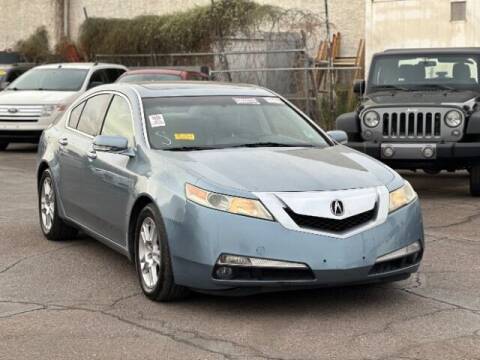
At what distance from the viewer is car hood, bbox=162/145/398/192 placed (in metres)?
5.94

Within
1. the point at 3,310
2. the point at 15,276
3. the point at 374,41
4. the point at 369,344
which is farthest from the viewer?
the point at 374,41

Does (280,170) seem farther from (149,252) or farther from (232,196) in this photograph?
(149,252)

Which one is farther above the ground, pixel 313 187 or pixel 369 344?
pixel 313 187

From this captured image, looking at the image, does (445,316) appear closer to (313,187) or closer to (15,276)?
(313,187)

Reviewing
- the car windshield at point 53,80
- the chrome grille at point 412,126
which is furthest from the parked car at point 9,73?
the chrome grille at point 412,126

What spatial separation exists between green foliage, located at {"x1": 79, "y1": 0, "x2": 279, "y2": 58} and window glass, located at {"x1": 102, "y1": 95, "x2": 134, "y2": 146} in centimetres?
2008

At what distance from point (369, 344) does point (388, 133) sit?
6.32 metres

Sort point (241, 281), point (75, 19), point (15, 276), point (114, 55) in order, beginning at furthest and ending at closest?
point (75, 19), point (114, 55), point (15, 276), point (241, 281)

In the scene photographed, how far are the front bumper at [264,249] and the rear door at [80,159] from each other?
1.70 metres

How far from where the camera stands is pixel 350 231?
5809 millimetres

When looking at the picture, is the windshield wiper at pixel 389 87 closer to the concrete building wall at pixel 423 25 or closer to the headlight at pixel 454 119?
the headlight at pixel 454 119

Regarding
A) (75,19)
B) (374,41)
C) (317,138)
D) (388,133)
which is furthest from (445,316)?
(75,19)

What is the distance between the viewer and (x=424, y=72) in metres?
12.5

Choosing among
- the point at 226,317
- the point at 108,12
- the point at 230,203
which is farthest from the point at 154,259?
the point at 108,12
